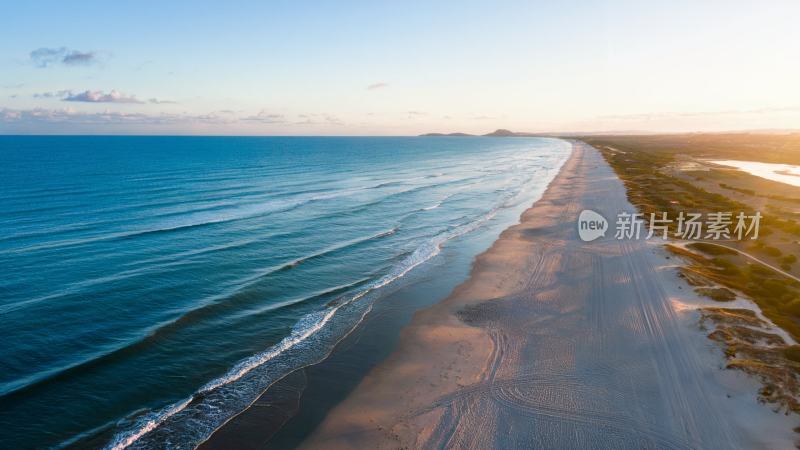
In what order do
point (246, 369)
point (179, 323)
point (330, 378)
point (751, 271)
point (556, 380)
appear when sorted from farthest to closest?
point (751, 271)
point (179, 323)
point (246, 369)
point (330, 378)
point (556, 380)

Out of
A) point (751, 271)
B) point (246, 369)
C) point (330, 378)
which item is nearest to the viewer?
point (330, 378)

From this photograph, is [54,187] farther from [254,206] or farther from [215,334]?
[215,334]

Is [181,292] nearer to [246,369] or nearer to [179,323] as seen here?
[179,323]

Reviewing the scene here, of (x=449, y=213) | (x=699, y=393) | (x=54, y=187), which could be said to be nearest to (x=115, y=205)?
(x=54, y=187)

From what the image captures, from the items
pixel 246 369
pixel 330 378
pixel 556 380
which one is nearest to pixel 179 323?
pixel 246 369

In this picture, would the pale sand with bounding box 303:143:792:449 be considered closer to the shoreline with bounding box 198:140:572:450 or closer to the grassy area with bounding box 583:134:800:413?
the shoreline with bounding box 198:140:572:450

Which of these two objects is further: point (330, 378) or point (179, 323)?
point (179, 323)
